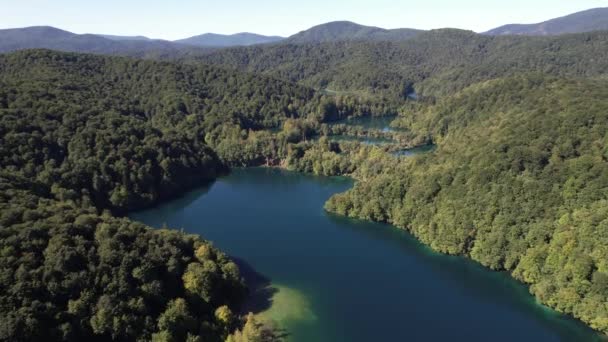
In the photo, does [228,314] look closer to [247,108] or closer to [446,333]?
[446,333]

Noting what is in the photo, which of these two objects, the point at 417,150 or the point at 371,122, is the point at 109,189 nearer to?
the point at 417,150

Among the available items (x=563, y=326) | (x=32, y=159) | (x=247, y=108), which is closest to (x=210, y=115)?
(x=247, y=108)

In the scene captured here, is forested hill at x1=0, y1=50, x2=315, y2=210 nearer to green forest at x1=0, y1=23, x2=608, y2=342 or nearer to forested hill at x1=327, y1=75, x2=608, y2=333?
green forest at x1=0, y1=23, x2=608, y2=342

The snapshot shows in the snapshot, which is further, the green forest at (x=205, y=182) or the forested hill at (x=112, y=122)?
the forested hill at (x=112, y=122)

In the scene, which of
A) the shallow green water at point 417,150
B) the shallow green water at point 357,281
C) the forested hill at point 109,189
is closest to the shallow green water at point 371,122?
the forested hill at point 109,189

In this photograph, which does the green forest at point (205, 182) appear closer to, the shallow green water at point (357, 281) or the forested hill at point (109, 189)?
the forested hill at point (109, 189)

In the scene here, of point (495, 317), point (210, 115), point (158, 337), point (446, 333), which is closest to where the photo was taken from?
point (158, 337)
